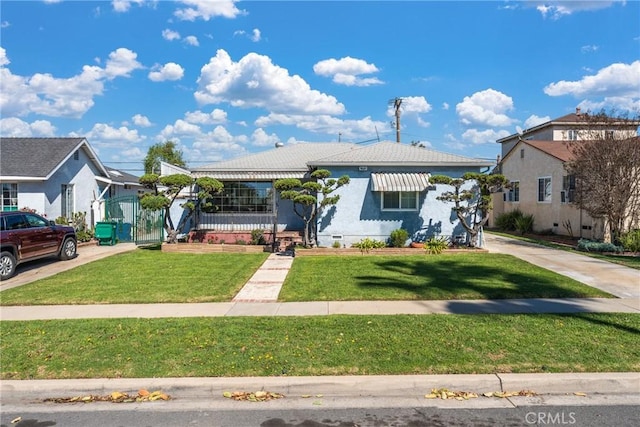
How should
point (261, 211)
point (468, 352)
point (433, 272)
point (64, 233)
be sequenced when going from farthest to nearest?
point (261, 211) < point (64, 233) < point (433, 272) < point (468, 352)

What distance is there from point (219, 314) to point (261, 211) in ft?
32.2

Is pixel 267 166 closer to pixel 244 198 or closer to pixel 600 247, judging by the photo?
pixel 244 198

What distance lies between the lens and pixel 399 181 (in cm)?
1506

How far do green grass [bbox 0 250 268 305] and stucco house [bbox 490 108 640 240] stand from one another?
35.7ft

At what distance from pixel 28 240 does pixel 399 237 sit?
1088 cm

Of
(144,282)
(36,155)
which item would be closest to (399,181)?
(144,282)

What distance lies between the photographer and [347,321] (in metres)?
7.03

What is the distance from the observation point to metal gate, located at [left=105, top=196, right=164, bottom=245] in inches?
733

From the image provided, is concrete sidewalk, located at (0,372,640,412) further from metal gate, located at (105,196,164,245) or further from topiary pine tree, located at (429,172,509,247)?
metal gate, located at (105,196,164,245)

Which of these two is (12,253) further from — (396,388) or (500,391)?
(500,391)

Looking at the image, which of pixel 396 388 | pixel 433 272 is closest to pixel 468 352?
pixel 396 388

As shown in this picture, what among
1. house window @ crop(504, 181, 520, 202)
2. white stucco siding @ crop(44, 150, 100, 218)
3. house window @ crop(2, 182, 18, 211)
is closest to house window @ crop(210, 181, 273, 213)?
white stucco siding @ crop(44, 150, 100, 218)

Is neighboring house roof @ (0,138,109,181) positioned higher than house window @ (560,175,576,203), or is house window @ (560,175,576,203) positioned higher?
neighboring house roof @ (0,138,109,181)

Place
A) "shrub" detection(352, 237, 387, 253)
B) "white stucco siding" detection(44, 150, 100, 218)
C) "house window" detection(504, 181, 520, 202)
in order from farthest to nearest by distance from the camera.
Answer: "house window" detection(504, 181, 520, 202) < "white stucco siding" detection(44, 150, 100, 218) < "shrub" detection(352, 237, 387, 253)
